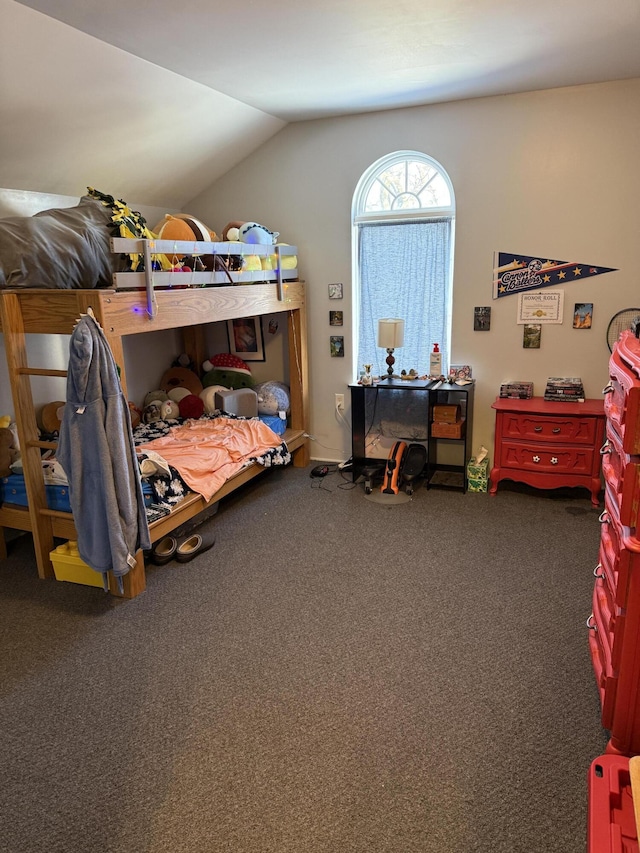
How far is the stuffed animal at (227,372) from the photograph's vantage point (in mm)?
4555

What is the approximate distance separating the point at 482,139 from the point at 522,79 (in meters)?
0.47

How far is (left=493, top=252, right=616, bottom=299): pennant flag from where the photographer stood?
374cm

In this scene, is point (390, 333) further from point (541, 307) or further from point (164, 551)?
point (164, 551)

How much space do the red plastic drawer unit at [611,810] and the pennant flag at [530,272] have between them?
3.08 metres

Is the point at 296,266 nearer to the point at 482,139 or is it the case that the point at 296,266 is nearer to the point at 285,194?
the point at 285,194

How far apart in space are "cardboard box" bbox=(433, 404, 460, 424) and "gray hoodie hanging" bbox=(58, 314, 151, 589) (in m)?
2.11

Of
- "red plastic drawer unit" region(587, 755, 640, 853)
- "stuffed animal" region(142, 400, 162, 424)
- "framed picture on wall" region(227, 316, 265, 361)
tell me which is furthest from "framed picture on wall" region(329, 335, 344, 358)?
"red plastic drawer unit" region(587, 755, 640, 853)

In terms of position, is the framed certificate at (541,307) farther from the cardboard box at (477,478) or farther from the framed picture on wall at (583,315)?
the cardboard box at (477,478)

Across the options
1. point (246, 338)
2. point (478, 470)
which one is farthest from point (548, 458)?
point (246, 338)

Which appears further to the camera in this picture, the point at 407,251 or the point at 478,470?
the point at 407,251

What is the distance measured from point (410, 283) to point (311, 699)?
9.87ft

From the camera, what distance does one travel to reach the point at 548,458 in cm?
371

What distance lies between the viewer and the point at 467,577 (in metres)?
2.91

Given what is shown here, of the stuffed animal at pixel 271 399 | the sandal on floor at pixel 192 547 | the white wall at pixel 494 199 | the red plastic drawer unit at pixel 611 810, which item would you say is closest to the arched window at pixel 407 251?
the white wall at pixel 494 199
